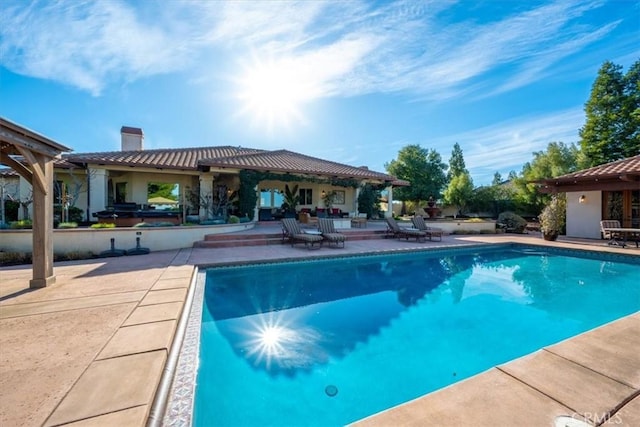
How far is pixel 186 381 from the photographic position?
105 inches

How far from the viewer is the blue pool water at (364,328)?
112 inches

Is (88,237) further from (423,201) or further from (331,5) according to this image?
(423,201)

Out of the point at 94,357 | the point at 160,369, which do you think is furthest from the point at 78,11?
the point at 160,369

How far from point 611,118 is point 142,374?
3191 centimetres

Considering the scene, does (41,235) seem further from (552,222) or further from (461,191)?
(461,191)

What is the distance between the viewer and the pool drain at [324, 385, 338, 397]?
2.90 meters

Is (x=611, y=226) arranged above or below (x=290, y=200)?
below

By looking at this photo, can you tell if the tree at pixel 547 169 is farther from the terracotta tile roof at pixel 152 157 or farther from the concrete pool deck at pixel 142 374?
the terracotta tile roof at pixel 152 157

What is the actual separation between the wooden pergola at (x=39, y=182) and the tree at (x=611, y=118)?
31.6m

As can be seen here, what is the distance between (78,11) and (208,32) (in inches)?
120

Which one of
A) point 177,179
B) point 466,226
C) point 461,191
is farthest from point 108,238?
point 461,191

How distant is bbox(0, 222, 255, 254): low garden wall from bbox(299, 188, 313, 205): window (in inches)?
358

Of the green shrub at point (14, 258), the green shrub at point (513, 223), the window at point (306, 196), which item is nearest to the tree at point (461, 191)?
the green shrub at point (513, 223)

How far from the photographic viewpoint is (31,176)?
5.02 metres
